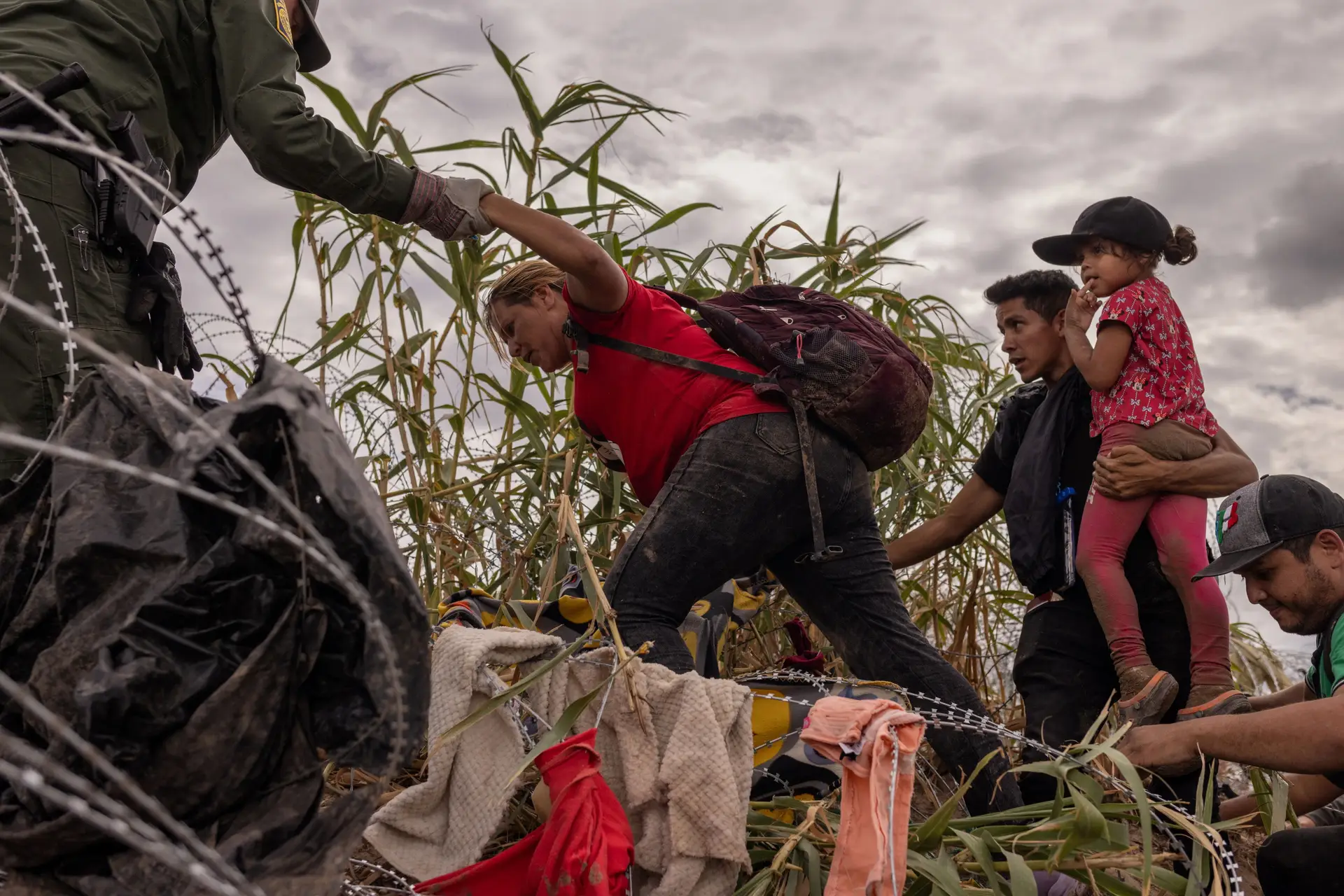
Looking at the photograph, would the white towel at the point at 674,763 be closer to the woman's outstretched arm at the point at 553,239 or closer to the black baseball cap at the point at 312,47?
the woman's outstretched arm at the point at 553,239

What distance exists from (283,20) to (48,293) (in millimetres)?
651

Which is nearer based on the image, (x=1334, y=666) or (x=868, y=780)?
(x=868, y=780)

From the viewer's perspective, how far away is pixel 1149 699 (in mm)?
2705

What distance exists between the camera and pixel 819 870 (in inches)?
72.4

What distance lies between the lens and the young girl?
279cm

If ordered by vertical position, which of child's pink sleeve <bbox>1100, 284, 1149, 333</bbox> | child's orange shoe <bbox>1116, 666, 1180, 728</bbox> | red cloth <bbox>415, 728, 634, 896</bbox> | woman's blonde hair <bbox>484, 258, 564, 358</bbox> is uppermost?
child's pink sleeve <bbox>1100, 284, 1149, 333</bbox>

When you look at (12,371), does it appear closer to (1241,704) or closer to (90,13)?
(90,13)

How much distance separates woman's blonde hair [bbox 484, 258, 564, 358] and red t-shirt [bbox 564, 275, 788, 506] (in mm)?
220

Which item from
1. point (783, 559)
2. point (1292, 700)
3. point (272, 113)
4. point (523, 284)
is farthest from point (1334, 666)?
point (272, 113)

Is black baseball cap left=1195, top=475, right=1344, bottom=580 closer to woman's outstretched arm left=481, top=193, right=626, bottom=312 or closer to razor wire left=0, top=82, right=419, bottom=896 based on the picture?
woman's outstretched arm left=481, top=193, right=626, bottom=312

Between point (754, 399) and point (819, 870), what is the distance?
0.98 meters

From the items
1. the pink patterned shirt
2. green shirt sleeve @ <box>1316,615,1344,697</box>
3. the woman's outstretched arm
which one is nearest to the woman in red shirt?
the woman's outstretched arm

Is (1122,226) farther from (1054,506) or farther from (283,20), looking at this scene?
(283,20)

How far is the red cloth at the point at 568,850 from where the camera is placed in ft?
5.09
